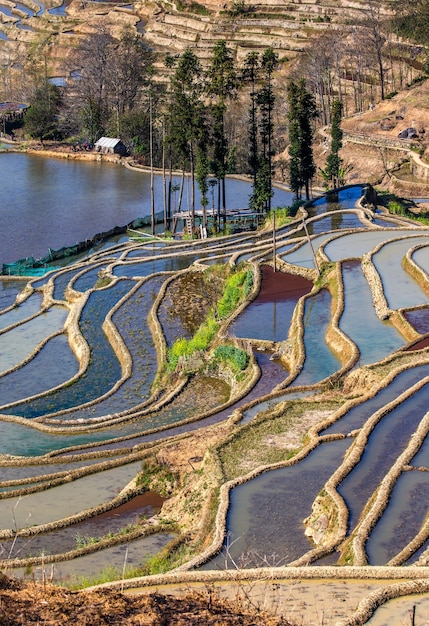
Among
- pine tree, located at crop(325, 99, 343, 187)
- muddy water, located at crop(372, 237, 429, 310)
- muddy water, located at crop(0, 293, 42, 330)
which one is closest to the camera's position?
muddy water, located at crop(372, 237, 429, 310)

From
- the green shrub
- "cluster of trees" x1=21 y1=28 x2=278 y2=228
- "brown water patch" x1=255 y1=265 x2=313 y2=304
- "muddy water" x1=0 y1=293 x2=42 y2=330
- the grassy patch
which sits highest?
"cluster of trees" x1=21 y1=28 x2=278 y2=228

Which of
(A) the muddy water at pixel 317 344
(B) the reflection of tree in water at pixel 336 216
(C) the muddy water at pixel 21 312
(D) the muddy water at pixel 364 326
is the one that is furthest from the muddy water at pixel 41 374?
(B) the reflection of tree in water at pixel 336 216

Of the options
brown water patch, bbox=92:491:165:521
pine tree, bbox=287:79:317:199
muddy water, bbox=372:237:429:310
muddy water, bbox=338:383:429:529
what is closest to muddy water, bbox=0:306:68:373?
muddy water, bbox=372:237:429:310

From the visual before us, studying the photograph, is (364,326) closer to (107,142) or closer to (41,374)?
(41,374)

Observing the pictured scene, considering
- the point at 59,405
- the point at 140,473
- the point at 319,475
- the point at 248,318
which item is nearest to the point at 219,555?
the point at 319,475

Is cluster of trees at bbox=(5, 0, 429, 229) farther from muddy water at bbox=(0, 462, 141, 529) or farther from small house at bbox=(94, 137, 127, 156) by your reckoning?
muddy water at bbox=(0, 462, 141, 529)
